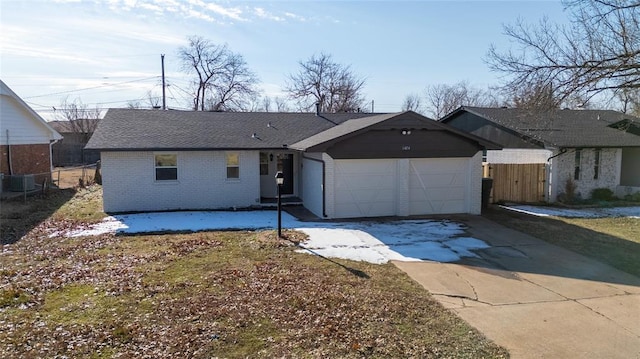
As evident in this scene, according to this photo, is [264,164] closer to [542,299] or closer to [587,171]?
[542,299]

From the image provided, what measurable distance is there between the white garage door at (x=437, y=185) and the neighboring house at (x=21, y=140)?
17595 mm

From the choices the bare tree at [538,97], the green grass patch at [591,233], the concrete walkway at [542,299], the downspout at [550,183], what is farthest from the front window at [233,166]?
the downspout at [550,183]

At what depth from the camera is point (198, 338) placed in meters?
5.81

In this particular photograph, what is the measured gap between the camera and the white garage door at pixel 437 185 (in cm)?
1547

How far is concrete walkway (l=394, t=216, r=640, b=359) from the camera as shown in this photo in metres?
5.79

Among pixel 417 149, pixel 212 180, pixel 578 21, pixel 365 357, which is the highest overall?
pixel 578 21

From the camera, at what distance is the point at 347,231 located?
1277 cm

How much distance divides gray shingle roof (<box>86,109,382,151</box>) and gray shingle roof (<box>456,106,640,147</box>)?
8221 millimetres

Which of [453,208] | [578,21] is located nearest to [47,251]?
[453,208]

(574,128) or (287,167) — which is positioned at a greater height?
(574,128)

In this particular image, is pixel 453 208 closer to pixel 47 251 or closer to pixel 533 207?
pixel 533 207

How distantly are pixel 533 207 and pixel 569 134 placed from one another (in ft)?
15.1

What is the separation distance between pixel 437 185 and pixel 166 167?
10278mm

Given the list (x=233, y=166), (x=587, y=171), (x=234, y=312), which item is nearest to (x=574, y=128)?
(x=587, y=171)
